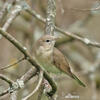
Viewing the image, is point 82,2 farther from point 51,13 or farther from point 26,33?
point 51,13

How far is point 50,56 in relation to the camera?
4109 mm

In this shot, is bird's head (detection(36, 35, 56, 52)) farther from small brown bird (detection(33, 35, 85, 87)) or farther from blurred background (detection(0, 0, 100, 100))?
blurred background (detection(0, 0, 100, 100))

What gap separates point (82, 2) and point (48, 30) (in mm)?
3650

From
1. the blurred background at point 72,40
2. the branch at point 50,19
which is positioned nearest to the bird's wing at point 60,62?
the branch at point 50,19

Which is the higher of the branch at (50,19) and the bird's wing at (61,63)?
the branch at (50,19)

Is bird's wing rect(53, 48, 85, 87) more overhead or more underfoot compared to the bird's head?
more underfoot

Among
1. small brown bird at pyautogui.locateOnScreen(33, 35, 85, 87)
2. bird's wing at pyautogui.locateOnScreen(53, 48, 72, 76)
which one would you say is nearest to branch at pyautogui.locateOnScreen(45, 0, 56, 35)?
small brown bird at pyautogui.locateOnScreen(33, 35, 85, 87)

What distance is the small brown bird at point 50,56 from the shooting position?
401cm

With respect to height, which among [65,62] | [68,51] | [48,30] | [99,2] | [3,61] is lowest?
[68,51]

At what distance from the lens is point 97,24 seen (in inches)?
298

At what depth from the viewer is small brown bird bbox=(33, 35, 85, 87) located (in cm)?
401

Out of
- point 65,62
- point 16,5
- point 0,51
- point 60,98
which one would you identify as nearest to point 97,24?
point 0,51

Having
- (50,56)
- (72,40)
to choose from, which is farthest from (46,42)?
(72,40)

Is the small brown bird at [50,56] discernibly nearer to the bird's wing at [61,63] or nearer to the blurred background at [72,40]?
the bird's wing at [61,63]
